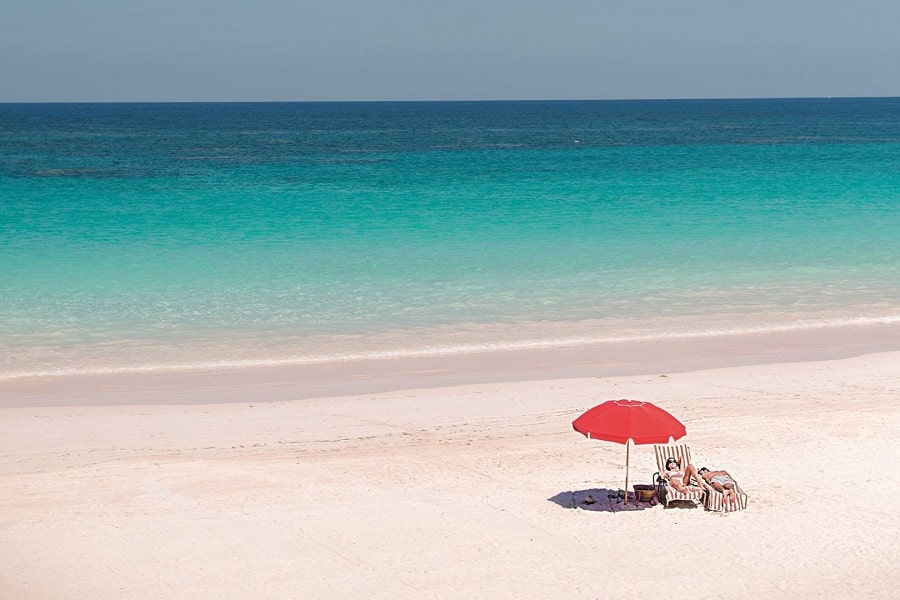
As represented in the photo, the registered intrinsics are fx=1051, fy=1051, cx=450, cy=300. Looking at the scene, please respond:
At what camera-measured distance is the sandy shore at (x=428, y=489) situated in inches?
343

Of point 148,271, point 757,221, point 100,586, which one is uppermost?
point 757,221

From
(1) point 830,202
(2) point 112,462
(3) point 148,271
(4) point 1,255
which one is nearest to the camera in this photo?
(2) point 112,462

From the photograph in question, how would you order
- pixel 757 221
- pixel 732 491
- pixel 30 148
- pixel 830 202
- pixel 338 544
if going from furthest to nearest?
pixel 30 148 → pixel 830 202 → pixel 757 221 → pixel 732 491 → pixel 338 544

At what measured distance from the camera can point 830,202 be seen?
123 ft

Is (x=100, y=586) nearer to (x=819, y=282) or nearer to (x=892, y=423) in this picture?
(x=892, y=423)

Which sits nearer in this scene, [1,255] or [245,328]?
[245,328]

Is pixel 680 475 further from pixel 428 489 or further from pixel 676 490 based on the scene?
pixel 428 489

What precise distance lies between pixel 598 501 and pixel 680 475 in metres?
0.87

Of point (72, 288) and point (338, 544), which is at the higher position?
point (72, 288)

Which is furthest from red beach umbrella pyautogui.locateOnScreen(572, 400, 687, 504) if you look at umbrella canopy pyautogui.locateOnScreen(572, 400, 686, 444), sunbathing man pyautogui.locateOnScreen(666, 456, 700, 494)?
sunbathing man pyautogui.locateOnScreen(666, 456, 700, 494)

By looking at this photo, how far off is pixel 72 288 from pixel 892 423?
16198 mm

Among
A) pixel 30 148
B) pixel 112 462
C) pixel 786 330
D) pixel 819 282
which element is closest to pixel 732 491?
pixel 112 462

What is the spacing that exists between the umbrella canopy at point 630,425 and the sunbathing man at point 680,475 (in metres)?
0.72

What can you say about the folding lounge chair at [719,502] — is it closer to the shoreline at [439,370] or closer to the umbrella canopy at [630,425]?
the umbrella canopy at [630,425]
